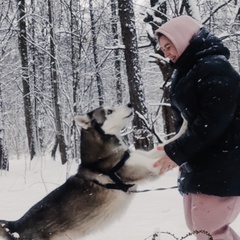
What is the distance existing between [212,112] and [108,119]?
1.99 m

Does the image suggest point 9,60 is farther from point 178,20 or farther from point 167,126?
point 178,20

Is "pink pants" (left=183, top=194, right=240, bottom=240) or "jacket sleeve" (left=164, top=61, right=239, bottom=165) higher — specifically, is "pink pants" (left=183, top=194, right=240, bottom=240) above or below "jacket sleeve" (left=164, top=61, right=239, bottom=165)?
below

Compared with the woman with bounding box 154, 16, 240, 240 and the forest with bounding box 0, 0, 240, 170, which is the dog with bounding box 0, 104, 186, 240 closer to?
the woman with bounding box 154, 16, 240, 240

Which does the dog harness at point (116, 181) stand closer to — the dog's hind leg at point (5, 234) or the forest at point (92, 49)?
the dog's hind leg at point (5, 234)

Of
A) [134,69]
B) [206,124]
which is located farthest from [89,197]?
[134,69]

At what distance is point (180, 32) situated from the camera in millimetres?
2465

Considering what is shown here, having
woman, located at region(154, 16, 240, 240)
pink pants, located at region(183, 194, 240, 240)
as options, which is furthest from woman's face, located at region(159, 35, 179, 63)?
pink pants, located at region(183, 194, 240, 240)

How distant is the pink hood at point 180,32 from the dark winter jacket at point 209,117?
4cm

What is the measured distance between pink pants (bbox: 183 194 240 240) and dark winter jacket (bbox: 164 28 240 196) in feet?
0.22

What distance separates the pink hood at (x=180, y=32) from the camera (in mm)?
2461

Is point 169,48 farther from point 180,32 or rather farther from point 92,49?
point 92,49

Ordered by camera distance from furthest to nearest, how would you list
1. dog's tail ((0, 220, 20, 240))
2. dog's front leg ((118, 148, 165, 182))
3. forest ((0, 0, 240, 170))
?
forest ((0, 0, 240, 170))
dog's front leg ((118, 148, 165, 182))
dog's tail ((0, 220, 20, 240))

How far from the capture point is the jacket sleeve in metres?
2.25

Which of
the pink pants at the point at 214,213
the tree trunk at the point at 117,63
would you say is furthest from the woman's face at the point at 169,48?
the tree trunk at the point at 117,63
